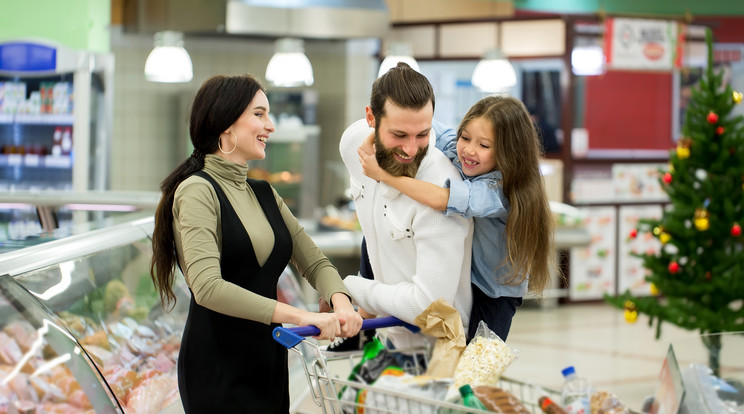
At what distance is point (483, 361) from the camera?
70.1 inches

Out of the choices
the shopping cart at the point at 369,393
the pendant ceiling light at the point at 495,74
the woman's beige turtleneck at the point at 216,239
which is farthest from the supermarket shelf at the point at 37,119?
the shopping cart at the point at 369,393

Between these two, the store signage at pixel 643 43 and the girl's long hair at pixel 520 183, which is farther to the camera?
the store signage at pixel 643 43

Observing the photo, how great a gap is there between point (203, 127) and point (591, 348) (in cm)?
532

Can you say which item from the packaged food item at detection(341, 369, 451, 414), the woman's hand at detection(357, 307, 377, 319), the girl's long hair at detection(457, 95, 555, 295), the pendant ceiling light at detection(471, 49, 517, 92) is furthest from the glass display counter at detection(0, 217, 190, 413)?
the pendant ceiling light at detection(471, 49, 517, 92)

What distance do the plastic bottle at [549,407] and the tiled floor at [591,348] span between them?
2.46m

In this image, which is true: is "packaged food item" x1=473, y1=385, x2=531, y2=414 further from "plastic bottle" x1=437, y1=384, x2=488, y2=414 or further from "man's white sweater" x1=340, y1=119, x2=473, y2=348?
"man's white sweater" x1=340, y1=119, x2=473, y2=348

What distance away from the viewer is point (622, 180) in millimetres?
8766

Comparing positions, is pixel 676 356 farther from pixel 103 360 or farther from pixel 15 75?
pixel 15 75

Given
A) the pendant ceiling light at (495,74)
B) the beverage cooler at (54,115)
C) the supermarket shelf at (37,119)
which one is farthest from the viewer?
the pendant ceiling light at (495,74)

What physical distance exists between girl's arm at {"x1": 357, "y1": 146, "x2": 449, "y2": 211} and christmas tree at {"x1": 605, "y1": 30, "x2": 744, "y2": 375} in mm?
3500

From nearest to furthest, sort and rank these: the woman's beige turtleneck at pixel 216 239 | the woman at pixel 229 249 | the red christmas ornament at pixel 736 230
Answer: the woman's beige turtleneck at pixel 216 239
the woman at pixel 229 249
the red christmas ornament at pixel 736 230

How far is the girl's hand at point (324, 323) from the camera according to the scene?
1882 mm

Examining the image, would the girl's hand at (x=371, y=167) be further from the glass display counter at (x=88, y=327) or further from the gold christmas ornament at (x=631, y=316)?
the gold christmas ornament at (x=631, y=316)

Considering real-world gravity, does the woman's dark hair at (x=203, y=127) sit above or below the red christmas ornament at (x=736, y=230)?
above
